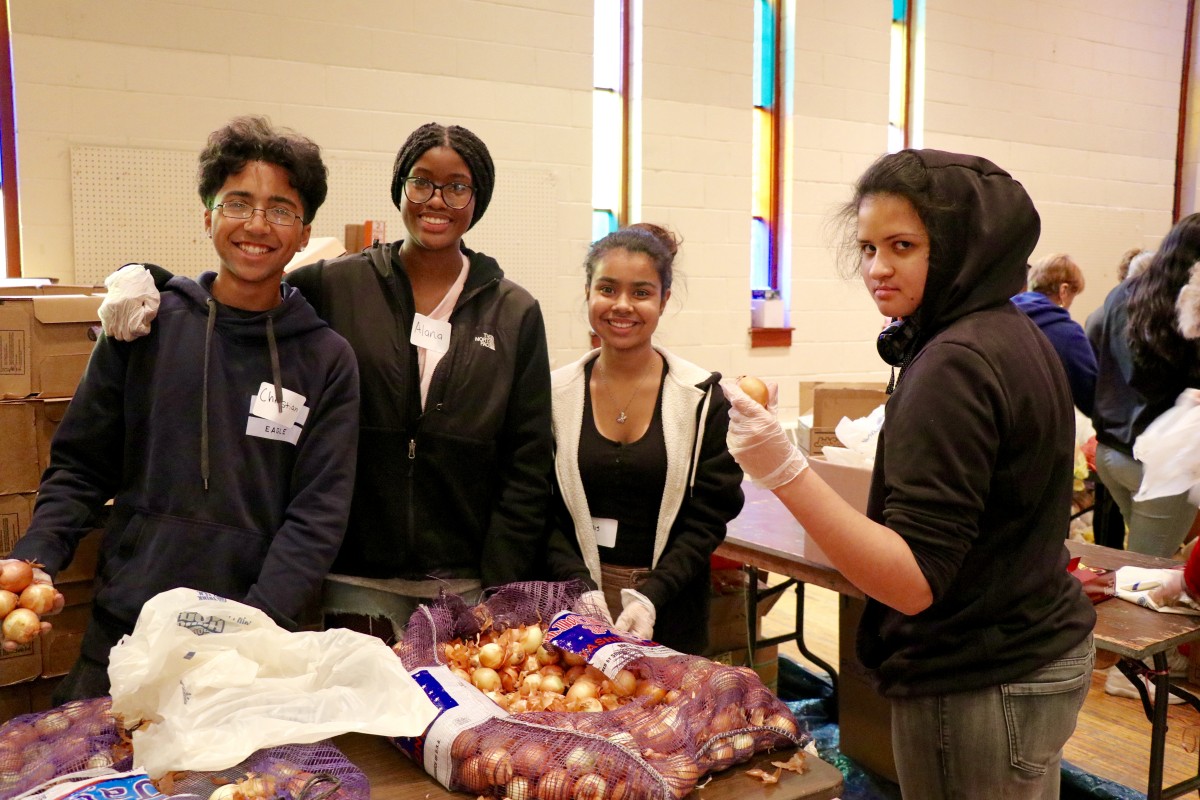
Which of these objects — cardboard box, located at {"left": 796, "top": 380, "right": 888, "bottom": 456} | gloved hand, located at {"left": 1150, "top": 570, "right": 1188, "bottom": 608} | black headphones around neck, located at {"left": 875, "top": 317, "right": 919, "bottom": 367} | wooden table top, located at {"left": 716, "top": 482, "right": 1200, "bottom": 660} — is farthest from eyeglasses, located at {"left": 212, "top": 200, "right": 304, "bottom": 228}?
cardboard box, located at {"left": 796, "top": 380, "right": 888, "bottom": 456}

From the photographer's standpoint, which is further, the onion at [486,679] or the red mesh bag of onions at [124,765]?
the onion at [486,679]

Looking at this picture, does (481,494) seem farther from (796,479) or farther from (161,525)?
(796,479)

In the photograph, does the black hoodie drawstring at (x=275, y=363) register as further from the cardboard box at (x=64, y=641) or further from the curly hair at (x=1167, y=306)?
the curly hair at (x=1167, y=306)

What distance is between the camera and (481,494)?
6.01 ft

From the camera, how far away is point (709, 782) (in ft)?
3.95

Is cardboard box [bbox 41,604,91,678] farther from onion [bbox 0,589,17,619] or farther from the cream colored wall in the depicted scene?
the cream colored wall

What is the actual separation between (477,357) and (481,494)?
26 cm

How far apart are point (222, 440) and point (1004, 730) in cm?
126

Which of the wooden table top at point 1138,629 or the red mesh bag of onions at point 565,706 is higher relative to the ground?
the red mesh bag of onions at point 565,706

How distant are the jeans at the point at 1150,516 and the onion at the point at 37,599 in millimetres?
3230

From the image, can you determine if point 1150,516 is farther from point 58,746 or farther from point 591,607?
point 58,746

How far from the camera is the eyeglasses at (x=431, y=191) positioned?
1.81 meters

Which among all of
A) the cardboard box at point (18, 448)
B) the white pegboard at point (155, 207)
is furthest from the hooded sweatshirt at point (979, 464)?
the white pegboard at point (155, 207)

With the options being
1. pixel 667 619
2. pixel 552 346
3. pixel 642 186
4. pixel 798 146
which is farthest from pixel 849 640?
pixel 798 146
